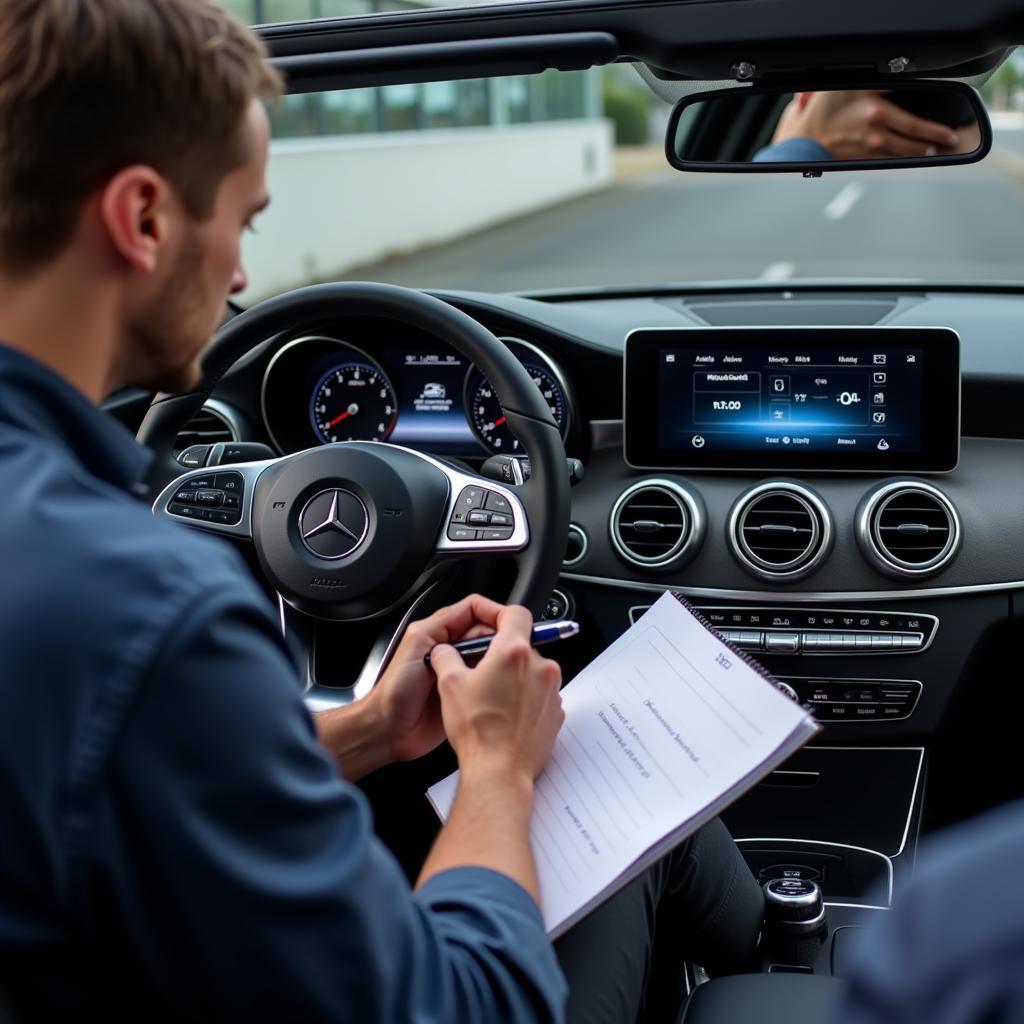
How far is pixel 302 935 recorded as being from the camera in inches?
44.1

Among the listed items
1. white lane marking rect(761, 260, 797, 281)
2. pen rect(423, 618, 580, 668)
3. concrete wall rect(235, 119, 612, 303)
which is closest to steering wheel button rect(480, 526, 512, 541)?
pen rect(423, 618, 580, 668)

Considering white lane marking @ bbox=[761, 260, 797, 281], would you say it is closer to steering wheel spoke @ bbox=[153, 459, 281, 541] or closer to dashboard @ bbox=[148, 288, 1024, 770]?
dashboard @ bbox=[148, 288, 1024, 770]

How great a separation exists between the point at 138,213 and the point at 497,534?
3.76 feet

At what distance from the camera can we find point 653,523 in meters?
3.06

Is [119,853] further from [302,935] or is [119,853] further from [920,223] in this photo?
[920,223]

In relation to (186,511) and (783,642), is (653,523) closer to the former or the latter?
(783,642)

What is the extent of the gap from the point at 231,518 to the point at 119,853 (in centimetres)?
141

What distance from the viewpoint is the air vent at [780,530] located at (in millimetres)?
2975

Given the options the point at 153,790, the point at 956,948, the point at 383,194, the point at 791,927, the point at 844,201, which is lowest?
the point at 844,201

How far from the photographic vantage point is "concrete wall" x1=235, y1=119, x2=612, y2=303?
1488 cm

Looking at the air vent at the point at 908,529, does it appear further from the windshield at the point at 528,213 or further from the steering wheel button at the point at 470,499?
the windshield at the point at 528,213

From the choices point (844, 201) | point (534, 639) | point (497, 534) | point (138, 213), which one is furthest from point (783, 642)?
A: point (844, 201)

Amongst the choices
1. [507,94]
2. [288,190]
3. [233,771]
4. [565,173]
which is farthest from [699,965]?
[565,173]

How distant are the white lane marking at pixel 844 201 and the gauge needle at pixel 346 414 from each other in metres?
19.7
